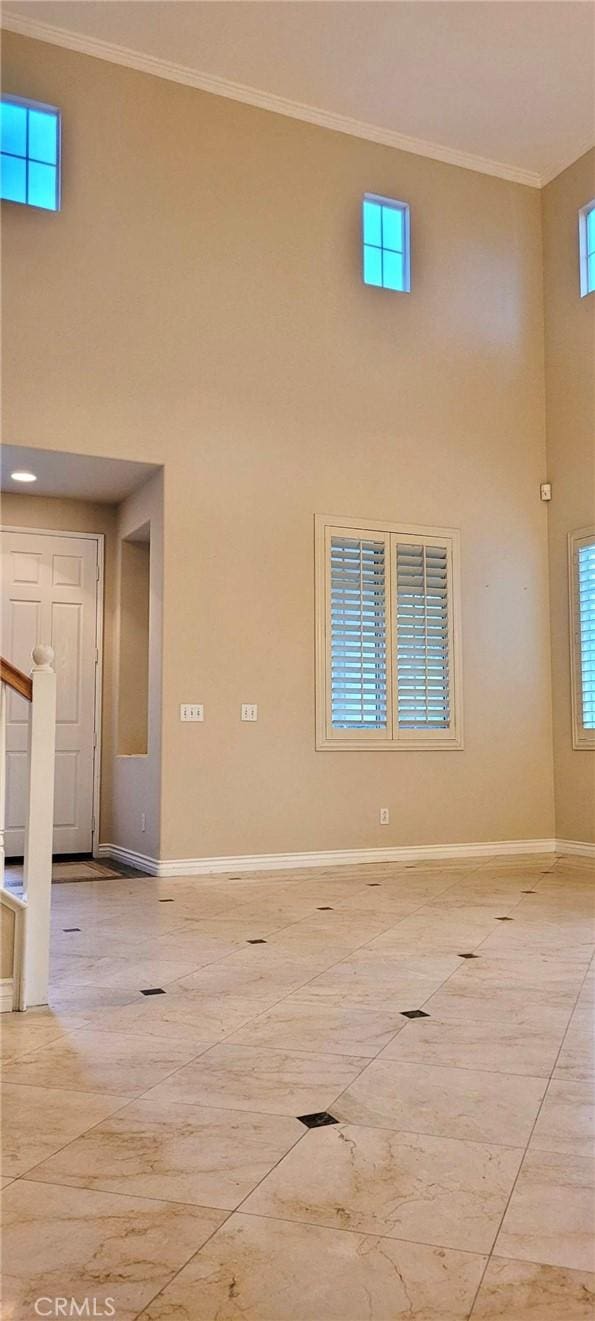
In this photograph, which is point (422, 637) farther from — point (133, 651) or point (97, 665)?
point (97, 665)

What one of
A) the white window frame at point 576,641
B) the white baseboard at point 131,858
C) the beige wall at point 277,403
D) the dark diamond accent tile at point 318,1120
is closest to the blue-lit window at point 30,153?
→ the beige wall at point 277,403

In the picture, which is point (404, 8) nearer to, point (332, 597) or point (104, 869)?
point (332, 597)

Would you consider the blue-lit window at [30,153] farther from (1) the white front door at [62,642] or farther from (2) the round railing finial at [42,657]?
(2) the round railing finial at [42,657]

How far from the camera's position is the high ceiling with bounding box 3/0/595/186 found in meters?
5.74

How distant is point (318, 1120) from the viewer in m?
2.13

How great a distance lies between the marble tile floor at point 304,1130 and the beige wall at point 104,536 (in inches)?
118

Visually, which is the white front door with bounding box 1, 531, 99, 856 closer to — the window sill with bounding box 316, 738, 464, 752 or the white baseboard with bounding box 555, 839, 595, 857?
the window sill with bounding box 316, 738, 464, 752

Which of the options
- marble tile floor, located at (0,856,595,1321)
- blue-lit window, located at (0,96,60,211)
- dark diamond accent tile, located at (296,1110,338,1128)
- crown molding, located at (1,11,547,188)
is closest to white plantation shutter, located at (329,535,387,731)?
marble tile floor, located at (0,856,595,1321)

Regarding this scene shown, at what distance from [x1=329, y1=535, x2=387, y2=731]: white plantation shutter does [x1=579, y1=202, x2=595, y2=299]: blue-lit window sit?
262 centimetres

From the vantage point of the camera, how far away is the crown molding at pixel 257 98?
19.1 ft

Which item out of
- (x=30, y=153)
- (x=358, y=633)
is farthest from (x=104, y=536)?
(x=30, y=153)

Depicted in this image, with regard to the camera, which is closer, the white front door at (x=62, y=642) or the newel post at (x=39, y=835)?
the newel post at (x=39, y=835)

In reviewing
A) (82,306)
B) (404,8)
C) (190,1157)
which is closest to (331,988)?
(190,1157)

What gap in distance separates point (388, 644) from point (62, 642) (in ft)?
7.81
